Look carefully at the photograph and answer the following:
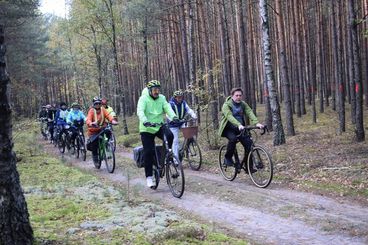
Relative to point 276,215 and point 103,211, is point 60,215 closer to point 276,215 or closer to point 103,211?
point 103,211

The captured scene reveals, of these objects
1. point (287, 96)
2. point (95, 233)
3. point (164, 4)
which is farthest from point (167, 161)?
point (164, 4)

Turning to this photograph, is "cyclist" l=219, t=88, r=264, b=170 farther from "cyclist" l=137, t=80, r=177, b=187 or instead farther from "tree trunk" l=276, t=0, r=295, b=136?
"tree trunk" l=276, t=0, r=295, b=136

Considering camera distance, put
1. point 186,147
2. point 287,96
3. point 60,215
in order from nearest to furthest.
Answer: point 60,215 < point 186,147 < point 287,96

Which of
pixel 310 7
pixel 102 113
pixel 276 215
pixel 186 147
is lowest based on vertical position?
Answer: pixel 276 215

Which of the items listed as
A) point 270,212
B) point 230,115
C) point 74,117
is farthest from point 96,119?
point 270,212

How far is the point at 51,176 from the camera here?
33.3 ft

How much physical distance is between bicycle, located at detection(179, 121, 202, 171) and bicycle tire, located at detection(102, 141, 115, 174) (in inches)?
77.4

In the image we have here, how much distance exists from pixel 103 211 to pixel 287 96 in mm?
10602

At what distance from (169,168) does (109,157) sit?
3.94 metres

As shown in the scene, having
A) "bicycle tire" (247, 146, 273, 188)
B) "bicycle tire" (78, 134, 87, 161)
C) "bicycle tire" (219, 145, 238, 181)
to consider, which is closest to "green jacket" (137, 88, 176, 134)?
"bicycle tire" (247, 146, 273, 188)

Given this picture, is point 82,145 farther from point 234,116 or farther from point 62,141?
point 234,116

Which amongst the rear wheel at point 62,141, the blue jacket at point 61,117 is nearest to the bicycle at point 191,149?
the rear wheel at point 62,141

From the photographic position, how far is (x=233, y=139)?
28.8 ft

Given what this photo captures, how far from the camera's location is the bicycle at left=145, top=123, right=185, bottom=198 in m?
7.77
